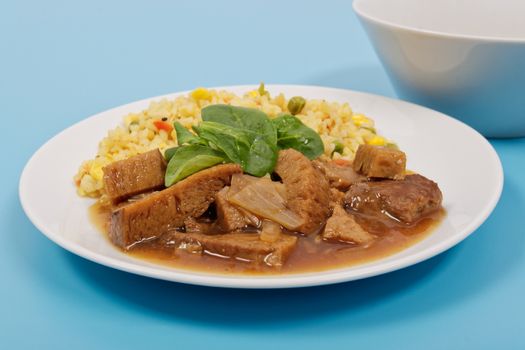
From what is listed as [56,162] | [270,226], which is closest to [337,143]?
[270,226]

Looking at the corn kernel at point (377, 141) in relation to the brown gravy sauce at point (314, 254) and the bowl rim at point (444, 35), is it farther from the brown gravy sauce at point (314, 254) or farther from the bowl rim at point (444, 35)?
the brown gravy sauce at point (314, 254)

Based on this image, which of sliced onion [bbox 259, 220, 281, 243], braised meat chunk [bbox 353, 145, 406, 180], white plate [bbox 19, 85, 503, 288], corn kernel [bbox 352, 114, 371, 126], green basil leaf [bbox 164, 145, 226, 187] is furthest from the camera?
corn kernel [bbox 352, 114, 371, 126]

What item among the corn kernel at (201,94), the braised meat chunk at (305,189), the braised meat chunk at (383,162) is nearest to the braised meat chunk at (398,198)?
the braised meat chunk at (383,162)

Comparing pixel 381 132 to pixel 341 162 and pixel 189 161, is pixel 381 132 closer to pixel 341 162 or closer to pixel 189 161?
pixel 341 162

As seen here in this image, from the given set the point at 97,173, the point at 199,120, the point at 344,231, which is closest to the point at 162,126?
the point at 199,120

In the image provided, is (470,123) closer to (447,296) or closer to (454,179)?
(454,179)

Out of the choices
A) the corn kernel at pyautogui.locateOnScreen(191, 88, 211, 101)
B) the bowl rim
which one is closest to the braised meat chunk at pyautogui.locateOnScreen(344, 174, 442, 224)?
the bowl rim

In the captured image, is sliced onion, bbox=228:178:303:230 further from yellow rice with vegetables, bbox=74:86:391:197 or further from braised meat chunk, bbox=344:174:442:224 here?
yellow rice with vegetables, bbox=74:86:391:197
